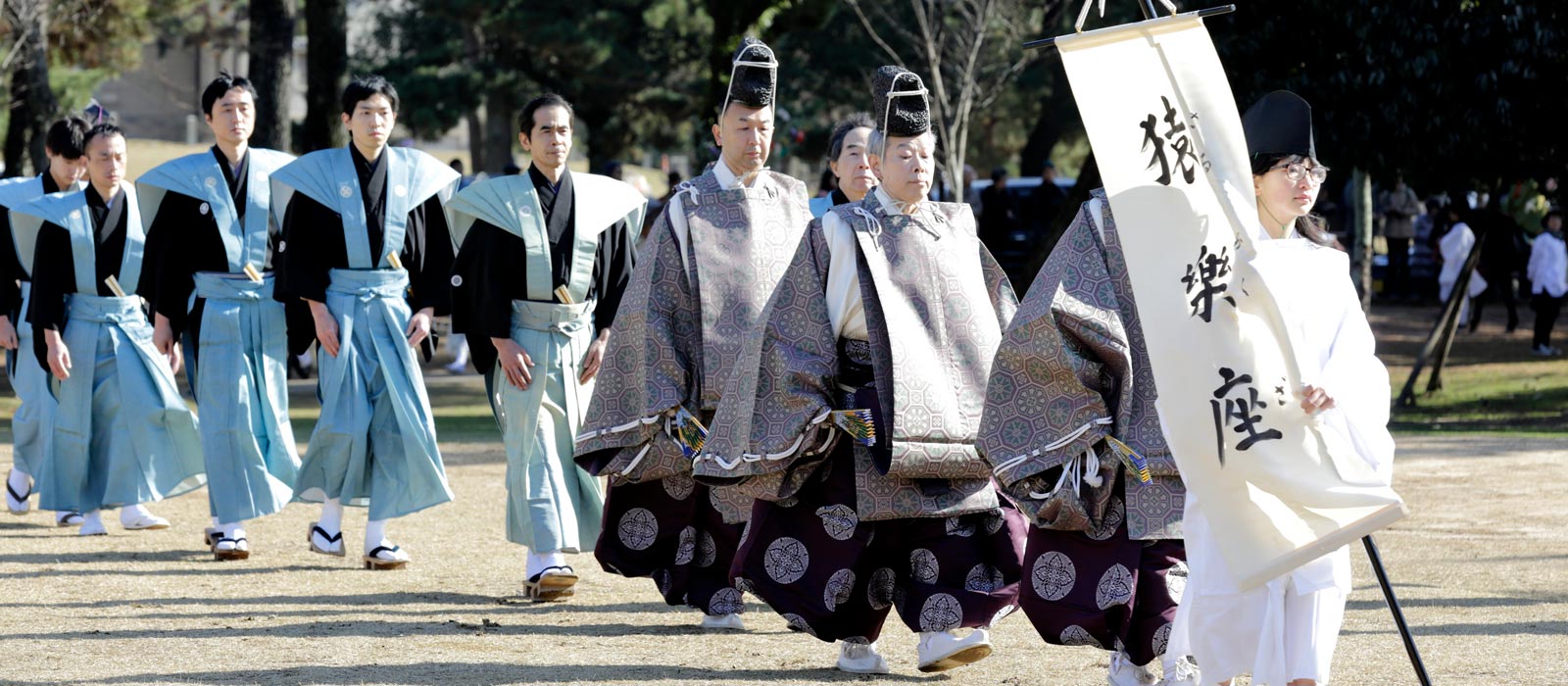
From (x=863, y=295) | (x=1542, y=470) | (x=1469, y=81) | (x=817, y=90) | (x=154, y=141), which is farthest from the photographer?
(x=154, y=141)

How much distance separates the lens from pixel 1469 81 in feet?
40.8

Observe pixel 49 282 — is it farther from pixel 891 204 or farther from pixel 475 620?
pixel 891 204

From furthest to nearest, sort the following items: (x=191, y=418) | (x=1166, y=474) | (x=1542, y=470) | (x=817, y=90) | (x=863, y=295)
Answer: (x=817, y=90), (x=1542, y=470), (x=191, y=418), (x=863, y=295), (x=1166, y=474)

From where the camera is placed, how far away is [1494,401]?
14805 mm

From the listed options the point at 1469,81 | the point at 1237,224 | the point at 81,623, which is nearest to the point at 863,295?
the point at 1237,224

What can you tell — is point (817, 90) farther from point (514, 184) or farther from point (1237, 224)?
point (1237, 224)

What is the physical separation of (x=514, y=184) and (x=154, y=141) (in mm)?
39249

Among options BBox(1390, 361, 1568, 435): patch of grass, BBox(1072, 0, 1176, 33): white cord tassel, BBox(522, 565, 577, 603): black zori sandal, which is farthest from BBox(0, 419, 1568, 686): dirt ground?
BBox(1390, 361, 1568, 435): patch of grass

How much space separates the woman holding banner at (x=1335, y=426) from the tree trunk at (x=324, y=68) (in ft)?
39.5

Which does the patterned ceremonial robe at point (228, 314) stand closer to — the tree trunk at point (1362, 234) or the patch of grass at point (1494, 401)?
the patch of grass at point (1494, 401)

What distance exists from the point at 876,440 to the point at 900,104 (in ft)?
3.17

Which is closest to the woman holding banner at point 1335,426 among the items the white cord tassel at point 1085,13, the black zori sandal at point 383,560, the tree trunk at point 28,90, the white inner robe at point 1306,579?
the white inner robe at point 1306,579

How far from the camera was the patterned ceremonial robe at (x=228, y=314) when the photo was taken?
7242 millimetres

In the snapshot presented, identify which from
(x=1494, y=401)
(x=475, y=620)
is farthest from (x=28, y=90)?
(x=475, y=620)
